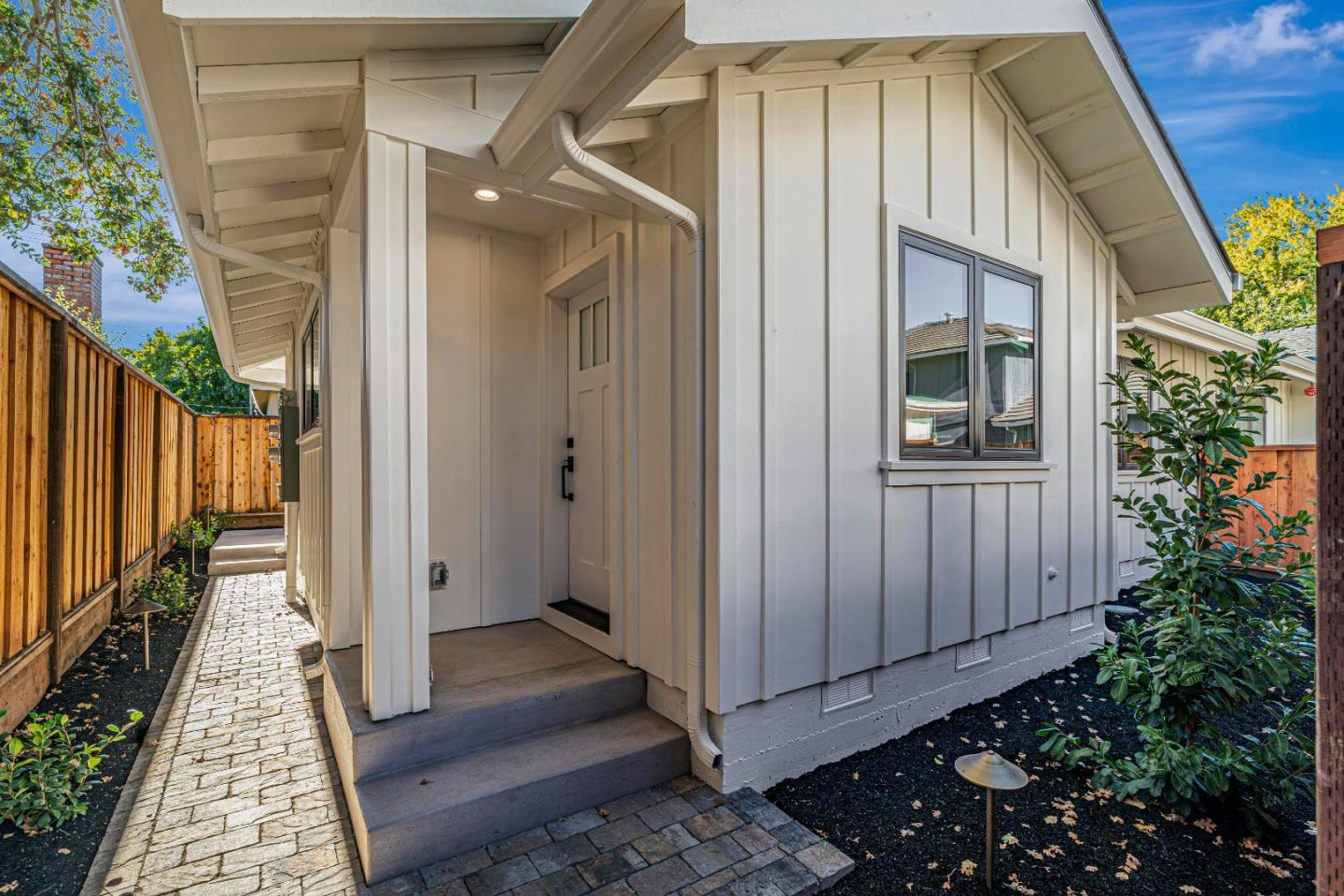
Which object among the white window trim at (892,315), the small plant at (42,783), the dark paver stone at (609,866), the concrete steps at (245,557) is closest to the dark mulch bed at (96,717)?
the small plant at (42,783)

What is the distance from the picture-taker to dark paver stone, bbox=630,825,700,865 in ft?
7.25

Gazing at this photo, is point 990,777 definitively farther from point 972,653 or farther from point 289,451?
point 289,451

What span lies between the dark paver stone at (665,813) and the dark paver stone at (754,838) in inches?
8.5

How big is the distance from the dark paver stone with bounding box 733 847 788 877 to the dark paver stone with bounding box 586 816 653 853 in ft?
1.22

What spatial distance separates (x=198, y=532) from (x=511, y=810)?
7.97m

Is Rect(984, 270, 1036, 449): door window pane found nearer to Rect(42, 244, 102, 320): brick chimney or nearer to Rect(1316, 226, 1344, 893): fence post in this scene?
Rect(1316, 226, 1344, 893): fence post

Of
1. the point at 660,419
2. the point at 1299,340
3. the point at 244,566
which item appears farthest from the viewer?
the point at 1299,340

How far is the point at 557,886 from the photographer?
204 centimetres

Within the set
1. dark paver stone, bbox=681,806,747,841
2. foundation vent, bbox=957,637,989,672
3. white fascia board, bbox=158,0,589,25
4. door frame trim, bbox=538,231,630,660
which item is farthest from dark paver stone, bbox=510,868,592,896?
white fascia board, bbox=158,0,589,25

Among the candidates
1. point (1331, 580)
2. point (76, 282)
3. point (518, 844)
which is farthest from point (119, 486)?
point (76, 282)

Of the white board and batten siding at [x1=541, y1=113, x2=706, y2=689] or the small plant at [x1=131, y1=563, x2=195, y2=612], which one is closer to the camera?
the white board and batten siding at [x1=541, y1=113, x2=706, y2=689]

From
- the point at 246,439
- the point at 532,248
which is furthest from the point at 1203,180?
the point at 246,439

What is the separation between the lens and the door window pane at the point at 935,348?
3328mm

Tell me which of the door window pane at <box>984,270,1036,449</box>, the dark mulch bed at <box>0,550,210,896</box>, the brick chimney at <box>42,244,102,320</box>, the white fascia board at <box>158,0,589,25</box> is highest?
the brick chimney at <box>42,244,102,320</box>
